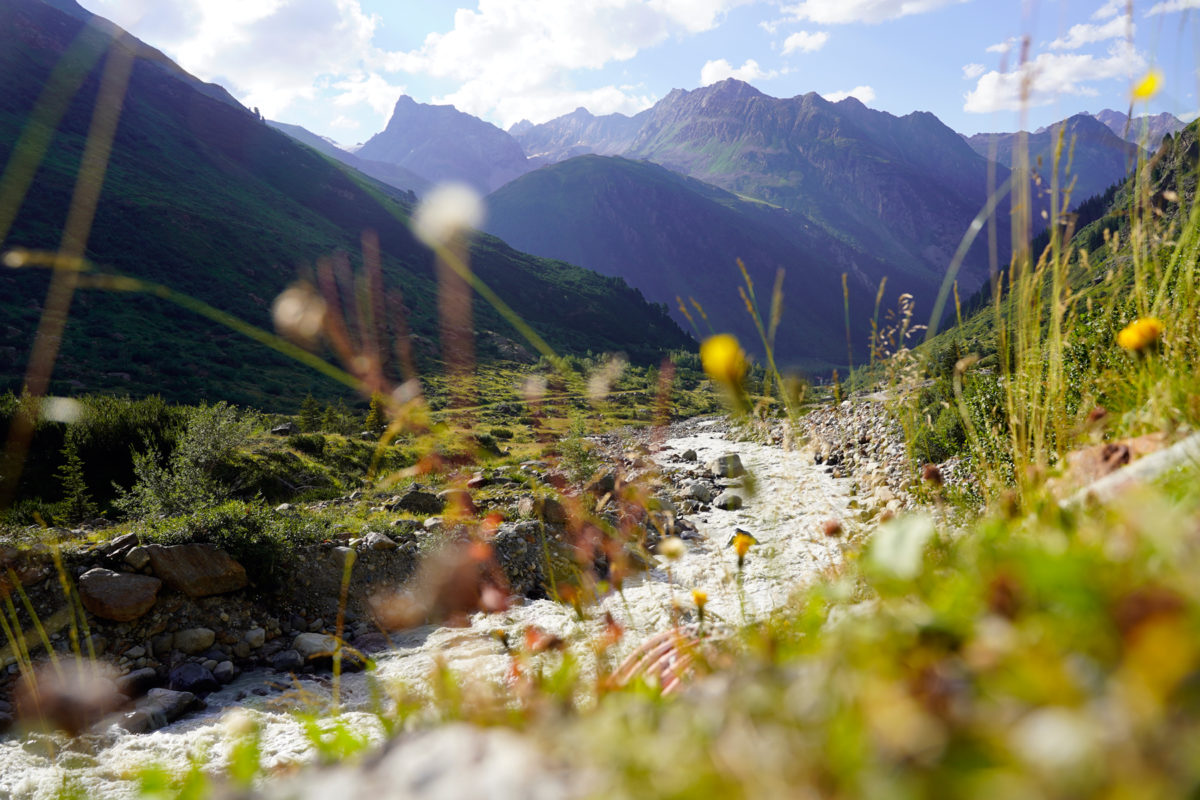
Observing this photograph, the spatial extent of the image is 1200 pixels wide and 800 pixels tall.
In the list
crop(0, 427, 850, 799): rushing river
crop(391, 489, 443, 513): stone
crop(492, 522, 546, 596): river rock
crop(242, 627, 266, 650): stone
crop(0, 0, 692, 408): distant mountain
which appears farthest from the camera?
crop(0, 0, 692, 408): distant mountain

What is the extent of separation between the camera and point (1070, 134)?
2.38 m

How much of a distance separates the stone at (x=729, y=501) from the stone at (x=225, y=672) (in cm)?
830

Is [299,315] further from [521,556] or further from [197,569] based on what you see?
[521,556]

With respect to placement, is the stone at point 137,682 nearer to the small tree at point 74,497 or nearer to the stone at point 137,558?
the stone at point 137,558

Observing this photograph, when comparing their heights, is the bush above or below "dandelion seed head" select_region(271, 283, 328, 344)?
below

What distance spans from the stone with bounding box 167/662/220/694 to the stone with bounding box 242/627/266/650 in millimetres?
497

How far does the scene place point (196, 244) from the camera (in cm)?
6406

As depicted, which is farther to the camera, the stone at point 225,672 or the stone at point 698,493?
the stone at point 698,493

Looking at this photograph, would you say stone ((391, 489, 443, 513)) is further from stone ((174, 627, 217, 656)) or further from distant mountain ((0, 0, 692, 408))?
distant mountain ((0, 0, 692, 408))

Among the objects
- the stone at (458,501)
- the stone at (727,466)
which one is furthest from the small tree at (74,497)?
the stone at (727,466)

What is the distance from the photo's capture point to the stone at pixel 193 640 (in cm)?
552

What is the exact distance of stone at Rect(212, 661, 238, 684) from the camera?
5.33 m

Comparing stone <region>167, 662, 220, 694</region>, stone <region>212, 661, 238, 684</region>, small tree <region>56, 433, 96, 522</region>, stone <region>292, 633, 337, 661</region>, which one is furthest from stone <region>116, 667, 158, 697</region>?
small tree <region>56, 433, 96, 522</region>

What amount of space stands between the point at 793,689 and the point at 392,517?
8530 mm
